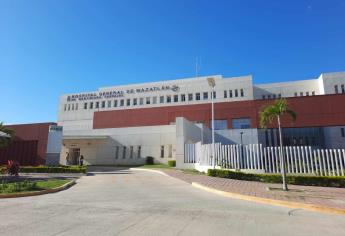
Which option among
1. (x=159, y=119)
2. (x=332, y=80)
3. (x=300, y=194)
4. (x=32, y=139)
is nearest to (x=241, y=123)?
(x=159, y=119)

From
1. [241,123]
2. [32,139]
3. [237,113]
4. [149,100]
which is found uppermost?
[149,100]

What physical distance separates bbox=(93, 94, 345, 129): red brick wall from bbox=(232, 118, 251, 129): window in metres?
0.54

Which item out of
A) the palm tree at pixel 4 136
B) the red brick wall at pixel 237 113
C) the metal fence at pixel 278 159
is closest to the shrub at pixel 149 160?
the red brick wall at pixel 237 113

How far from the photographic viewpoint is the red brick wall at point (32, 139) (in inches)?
1231

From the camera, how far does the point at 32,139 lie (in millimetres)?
31906

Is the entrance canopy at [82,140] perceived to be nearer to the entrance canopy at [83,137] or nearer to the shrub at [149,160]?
the entrance canopy at [83,137]

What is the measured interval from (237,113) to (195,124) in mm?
10982

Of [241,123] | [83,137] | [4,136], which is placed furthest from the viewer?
[241,123]

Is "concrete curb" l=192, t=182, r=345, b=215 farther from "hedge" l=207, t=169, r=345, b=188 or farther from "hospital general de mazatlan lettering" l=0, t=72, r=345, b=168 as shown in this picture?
"hospital general de mazatlan lettering" l=0, t=72, r=345, b=168

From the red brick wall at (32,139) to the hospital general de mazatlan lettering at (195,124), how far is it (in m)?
0.21

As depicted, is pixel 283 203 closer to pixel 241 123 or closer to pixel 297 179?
pixel 297 179

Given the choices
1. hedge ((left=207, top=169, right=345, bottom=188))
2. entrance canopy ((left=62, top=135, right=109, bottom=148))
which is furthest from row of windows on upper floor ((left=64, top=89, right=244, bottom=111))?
hedge ((left=207, top=169, right=345, bottom=188))

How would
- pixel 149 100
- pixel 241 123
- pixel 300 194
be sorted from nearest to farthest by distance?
Result: pixel 300 194
pixel 241 123
pixel 149 100

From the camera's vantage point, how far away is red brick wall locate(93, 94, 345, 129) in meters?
39.1
